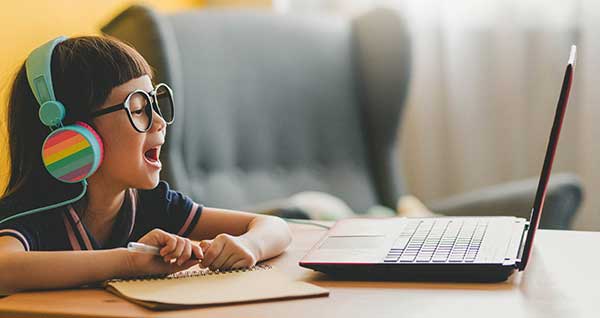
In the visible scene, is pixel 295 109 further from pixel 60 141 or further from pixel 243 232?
pixel 60 141

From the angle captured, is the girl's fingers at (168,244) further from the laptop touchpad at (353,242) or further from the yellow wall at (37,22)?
the yellow wall at (37,22)

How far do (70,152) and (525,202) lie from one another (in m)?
1.27

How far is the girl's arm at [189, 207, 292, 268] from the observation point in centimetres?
101

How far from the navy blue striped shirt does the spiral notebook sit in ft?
0.43

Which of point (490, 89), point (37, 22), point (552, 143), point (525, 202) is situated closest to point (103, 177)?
point (552, 143)

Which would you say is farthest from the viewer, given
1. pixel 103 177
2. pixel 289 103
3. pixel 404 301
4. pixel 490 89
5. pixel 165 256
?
pixel 490 89

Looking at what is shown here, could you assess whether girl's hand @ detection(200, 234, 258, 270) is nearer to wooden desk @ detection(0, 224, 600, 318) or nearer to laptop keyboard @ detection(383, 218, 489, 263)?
wooden desk @ detection(0, 224, 600, 318)

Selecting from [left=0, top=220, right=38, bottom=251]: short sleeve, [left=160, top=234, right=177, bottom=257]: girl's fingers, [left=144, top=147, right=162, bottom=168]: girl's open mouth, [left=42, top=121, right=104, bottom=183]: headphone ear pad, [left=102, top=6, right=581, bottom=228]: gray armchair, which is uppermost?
[left=42, top=121, right=104, bottom=183]: headphone ear pad

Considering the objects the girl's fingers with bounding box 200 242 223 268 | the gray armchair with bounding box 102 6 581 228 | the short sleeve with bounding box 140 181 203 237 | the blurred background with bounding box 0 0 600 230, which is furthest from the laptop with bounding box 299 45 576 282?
the blurred background with bounding box 0 0 600 230

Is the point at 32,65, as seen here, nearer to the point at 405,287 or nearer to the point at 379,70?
the point at 405,287

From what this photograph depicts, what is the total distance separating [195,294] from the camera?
0.87 m

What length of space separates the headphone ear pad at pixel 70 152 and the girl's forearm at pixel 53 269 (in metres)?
0.10

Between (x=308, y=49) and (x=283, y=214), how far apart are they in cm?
78

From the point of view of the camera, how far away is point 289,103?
2.26 meters
